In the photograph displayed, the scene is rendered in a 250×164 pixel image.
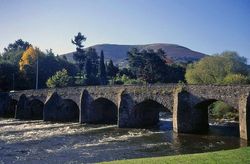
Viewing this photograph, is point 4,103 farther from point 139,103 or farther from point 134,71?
point 134,71

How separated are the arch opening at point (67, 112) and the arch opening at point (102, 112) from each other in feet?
19.4

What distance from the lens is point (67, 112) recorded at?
58.6 meters

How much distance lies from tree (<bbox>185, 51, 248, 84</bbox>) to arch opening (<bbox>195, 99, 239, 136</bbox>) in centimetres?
793

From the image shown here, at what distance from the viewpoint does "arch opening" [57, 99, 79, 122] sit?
57.2m

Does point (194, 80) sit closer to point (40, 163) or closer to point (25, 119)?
point (25, 119)

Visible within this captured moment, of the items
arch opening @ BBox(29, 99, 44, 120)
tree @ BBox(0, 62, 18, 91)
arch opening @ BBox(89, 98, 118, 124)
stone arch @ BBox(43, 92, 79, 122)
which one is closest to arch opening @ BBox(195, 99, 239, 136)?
arch opening @ BBox(89, 98, 118, 124)

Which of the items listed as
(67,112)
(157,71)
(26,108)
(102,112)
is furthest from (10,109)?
(157,71)

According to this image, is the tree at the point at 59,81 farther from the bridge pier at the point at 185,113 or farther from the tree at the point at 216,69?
the bridge pier at the point at 185,113

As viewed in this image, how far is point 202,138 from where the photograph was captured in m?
35.1

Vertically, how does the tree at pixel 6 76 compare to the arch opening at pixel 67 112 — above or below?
above

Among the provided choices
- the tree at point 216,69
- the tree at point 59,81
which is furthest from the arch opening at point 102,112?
the tree at point 59,81

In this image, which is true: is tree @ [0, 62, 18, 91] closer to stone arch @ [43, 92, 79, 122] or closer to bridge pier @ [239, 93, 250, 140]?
stone arch @ [43, 92, 79, 122]

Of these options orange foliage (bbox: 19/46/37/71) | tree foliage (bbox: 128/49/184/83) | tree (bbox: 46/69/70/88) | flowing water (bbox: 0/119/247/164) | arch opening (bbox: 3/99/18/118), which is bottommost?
flowing water (bbox: 0/119/247/164)

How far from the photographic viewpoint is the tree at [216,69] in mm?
62231
